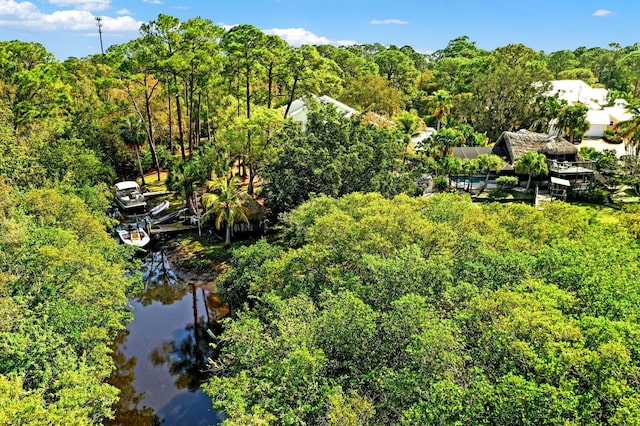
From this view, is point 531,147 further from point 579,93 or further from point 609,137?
point 579,93

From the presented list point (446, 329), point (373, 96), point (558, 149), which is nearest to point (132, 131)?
point (373, 96)

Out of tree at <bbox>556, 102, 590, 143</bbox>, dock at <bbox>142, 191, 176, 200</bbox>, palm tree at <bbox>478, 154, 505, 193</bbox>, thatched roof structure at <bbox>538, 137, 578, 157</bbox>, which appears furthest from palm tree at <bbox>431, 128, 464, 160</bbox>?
dock at <bbox>142, 191, 176, 200</bbox>

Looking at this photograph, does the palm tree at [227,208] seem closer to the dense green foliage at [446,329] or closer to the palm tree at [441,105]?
the dense green foliage at [446,329]

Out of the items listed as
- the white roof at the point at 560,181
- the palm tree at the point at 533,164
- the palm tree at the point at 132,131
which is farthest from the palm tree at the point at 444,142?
the palm tree at the point at 132,131

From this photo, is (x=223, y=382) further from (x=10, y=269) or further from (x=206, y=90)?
(x=206, y=90)

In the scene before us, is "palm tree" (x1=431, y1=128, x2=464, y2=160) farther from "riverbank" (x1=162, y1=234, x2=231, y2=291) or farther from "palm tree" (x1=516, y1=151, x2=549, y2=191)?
"riverbank" (x1=162, y1=234, x2=231, y2=291)

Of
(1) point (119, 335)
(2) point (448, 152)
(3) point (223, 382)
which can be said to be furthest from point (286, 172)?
(2) point (448, 152)

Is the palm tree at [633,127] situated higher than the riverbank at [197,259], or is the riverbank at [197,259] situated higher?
the palm tree at [633,127]
